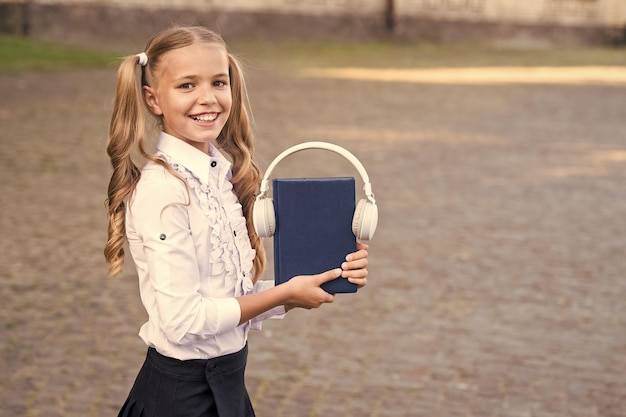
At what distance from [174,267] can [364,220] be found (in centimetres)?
45

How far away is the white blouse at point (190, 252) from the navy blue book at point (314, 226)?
0.19m

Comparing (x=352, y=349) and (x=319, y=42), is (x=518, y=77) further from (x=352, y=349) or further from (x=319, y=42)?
(x=352, y=349)

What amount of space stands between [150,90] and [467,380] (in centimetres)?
298

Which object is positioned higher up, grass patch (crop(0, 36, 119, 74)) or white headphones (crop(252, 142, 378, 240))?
white headphones (crop(252, 142, 378, 240))

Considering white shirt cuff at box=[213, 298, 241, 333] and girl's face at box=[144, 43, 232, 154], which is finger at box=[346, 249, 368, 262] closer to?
white shirt cuff at box=[213, 298, 241, 333]

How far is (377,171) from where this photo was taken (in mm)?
11328

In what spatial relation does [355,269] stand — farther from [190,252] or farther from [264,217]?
[190,252]

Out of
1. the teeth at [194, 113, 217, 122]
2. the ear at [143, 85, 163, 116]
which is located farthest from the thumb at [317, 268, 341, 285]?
the ear at [143, 85, 163, 116]

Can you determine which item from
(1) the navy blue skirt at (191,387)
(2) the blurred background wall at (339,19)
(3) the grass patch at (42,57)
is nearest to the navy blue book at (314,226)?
(1) the navy blue skirt at (191,387)

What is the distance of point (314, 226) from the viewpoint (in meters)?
2.44

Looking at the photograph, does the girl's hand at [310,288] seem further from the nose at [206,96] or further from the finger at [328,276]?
the nose at [206,96]

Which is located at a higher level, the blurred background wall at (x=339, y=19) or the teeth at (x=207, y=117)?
the teeth at (x=207, y=117)

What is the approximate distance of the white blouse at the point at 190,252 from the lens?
98.9 inches

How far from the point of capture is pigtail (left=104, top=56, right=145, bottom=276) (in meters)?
2.60
